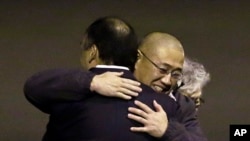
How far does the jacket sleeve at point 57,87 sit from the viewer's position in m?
1.89

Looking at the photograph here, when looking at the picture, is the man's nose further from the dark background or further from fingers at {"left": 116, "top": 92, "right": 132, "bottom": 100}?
the dark background

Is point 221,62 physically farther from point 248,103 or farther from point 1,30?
point 1,30

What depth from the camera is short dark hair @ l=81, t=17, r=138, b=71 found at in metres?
1.91

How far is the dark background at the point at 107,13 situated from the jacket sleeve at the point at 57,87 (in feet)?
7.57

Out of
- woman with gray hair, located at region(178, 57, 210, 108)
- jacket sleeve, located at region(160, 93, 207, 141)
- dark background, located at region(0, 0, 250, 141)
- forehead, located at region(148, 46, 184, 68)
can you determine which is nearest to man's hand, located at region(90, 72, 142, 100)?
jacket sleeve, located at region(160, 93, 207, 141)

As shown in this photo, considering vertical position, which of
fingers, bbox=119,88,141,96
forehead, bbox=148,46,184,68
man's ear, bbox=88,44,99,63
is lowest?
Result: fingers, bbox=119,88,141,96

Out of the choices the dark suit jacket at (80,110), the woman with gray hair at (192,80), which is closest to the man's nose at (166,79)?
the dark suit jacket at (80,110)

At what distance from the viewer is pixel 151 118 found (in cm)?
192

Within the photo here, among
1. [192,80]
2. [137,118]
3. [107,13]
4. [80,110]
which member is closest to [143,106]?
[137,118]

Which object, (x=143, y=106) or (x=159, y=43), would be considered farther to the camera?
(x=159, y=43)

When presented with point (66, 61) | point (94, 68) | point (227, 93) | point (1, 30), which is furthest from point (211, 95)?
point (94, 68)

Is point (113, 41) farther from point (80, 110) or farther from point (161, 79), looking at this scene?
point (161, 79)

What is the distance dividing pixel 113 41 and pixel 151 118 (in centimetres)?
23

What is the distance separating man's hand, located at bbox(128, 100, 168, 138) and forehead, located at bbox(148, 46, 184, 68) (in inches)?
10.2
